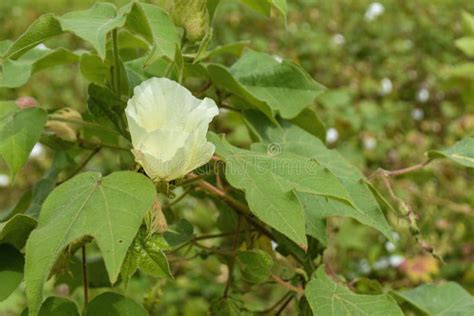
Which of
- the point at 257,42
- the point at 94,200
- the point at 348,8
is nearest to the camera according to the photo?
the point at 94,200

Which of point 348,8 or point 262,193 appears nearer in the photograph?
point 262,193

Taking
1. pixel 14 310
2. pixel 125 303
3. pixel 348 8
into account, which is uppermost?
pixel 125 303

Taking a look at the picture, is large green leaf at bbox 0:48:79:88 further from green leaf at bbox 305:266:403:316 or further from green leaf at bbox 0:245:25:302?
green leaf at bbox 305:266:403:316

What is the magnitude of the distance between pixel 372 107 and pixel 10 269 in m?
2.34

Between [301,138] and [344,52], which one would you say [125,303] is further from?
[344,52]

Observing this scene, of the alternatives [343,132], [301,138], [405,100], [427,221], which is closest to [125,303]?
[301,138]

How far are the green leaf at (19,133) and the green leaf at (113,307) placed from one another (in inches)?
7.6

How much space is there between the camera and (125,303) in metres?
0.85

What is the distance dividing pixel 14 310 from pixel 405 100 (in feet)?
6.83

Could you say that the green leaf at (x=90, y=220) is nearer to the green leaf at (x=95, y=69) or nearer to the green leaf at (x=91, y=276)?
the green leaf at (x=95, y=69)

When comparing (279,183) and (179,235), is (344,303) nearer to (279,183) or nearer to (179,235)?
(279,183)

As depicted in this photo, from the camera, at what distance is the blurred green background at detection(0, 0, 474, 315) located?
241 centimetres

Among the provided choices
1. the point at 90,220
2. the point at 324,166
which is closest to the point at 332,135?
the point at 324,166

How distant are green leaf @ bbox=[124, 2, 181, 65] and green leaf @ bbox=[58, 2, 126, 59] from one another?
2 cm
